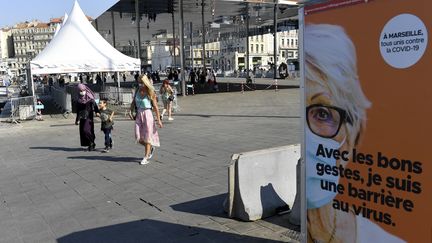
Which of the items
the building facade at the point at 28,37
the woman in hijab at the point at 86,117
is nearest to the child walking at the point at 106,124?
the woman in hijab at the point at 86,117

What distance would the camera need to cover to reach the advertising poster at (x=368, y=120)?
2623 mm

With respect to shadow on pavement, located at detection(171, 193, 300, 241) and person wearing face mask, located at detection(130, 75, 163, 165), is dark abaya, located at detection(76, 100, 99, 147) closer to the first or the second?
person wearing face mask, located at detection(130, 75, 163, 165)

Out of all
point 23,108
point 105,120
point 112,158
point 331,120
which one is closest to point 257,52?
point 23,108

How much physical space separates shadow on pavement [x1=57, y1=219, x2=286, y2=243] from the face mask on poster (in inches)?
54.8

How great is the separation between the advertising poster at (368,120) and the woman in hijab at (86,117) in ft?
27.7

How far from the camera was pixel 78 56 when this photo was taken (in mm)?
20641

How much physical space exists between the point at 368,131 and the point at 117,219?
3.70m

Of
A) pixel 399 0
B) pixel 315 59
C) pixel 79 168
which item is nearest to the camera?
pixel 399 0

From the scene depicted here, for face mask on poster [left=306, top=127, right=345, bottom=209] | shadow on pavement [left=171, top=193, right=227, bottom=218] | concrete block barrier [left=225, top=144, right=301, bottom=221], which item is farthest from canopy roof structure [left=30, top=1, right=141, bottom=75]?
face mask on poster [left=306, top=127, right=345, bottom=209]

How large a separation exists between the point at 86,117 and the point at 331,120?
8.86 meters

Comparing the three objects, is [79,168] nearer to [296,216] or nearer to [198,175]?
[198,175]

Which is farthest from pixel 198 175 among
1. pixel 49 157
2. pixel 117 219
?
pixel 49 157

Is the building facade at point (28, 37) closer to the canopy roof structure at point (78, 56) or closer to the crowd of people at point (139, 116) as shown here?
the canopy roof structure at point (78, 56)

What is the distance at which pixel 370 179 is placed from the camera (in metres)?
3.00
